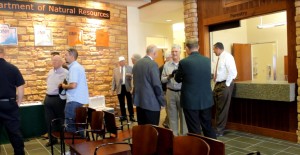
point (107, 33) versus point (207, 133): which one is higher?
point (107, 33)

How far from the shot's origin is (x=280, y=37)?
7453mm

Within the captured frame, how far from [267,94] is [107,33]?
4425 mm

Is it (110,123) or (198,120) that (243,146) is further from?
(110,123)

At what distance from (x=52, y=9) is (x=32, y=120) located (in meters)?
2.82

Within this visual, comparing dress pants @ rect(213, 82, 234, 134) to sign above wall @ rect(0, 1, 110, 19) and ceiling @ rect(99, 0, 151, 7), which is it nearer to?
ceiling @ rect(99, 0, 151, 7)

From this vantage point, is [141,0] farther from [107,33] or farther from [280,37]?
[280,37]

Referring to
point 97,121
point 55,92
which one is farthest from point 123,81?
point 97,121

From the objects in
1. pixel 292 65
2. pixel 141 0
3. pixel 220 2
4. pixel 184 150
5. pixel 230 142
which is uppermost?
pixel 141 0

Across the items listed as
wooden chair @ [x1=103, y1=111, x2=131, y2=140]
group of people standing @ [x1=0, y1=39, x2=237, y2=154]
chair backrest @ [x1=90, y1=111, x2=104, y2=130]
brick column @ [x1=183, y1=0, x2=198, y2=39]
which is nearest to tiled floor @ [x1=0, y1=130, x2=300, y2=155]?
group of people standing @ [x1=0, y1=39, x2=237, y2=154]

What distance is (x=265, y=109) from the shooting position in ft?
14.8

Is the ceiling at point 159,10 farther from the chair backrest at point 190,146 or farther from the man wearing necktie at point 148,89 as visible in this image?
the chair backrest at point 190,146

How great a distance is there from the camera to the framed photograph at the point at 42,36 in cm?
600

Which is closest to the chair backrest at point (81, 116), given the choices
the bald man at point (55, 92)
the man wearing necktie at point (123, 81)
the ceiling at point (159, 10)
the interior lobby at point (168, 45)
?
the bald man at point (55, 92)

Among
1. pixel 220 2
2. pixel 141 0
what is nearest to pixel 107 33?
pixel 141 0
